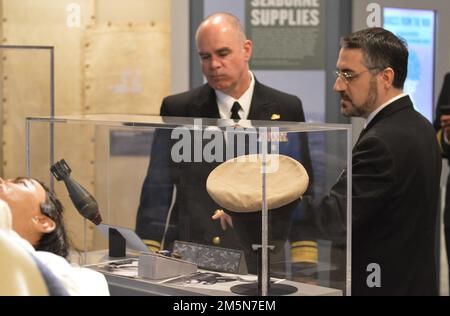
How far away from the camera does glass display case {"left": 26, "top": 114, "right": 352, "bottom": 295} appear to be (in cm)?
264

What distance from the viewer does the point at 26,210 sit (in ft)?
8.73

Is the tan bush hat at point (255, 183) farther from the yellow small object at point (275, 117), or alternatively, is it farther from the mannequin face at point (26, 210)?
the yellow small object at point (275, 117)

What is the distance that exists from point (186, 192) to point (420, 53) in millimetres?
2876

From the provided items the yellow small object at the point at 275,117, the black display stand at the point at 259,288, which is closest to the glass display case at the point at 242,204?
the black display stand at the point at 259,288

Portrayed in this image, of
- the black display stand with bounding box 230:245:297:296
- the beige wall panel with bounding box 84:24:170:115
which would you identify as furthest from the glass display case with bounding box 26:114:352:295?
the beige wall panel with bounding box 84:24:170:115

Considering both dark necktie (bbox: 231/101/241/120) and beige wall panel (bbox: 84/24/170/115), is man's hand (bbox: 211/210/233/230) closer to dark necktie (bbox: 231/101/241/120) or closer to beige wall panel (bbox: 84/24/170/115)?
dark necktie (bbox: 231/101/241/120)

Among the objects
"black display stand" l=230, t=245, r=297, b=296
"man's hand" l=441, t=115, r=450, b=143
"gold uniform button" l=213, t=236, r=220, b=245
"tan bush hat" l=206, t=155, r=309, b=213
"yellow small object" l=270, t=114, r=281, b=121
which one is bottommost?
"black display stand" l=230, t=245, r=297, b=296

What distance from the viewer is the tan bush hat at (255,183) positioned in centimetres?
262

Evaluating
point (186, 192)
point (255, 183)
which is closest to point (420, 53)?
point (186, 192)

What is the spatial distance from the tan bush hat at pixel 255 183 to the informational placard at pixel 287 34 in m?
2.50

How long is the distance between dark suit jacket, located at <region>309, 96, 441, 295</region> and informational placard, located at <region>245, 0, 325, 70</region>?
206 centimetres

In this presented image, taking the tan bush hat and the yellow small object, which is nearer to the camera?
the tan bush hat
